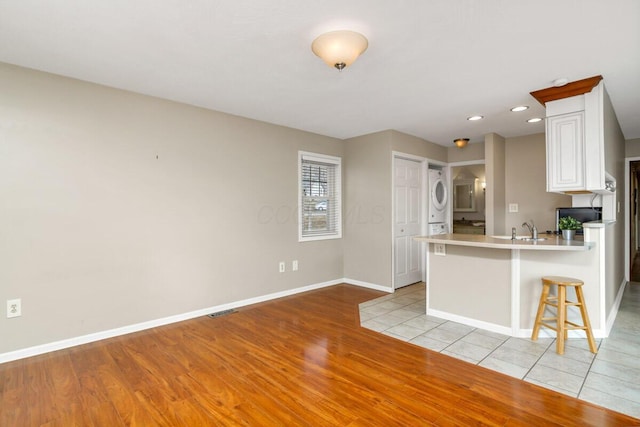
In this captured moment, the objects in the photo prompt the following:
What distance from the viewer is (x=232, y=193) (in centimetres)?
392

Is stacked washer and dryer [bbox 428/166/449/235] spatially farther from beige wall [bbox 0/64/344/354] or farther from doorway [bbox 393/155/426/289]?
beige wall [bbox 0/64/344/354]

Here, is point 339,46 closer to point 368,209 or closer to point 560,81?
point 560,81

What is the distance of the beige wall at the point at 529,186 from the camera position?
4.79 m

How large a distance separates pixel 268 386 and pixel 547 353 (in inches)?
88.2

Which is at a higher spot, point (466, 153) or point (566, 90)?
point (566, 90)

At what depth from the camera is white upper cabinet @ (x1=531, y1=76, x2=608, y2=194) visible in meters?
2.88

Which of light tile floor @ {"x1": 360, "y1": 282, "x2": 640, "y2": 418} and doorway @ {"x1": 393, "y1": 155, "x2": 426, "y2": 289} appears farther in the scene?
doorway @ {"x1": 393, "y1": 155, "x2": 426, "y2": 289}

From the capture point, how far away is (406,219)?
4.99m

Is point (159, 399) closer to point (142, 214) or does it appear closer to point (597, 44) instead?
point (142, 214)

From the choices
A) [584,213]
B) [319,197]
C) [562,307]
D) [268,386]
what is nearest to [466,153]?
[584,213]

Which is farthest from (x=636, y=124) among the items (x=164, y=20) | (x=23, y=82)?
(x=23, y=82)

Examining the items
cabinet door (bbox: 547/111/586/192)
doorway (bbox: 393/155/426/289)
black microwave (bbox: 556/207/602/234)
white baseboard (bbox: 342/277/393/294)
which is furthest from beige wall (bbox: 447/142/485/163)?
white baseboard (bbox: 342/277/393/294)

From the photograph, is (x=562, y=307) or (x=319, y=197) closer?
(x=562, y=307)

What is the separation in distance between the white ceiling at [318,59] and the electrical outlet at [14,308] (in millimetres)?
1907
